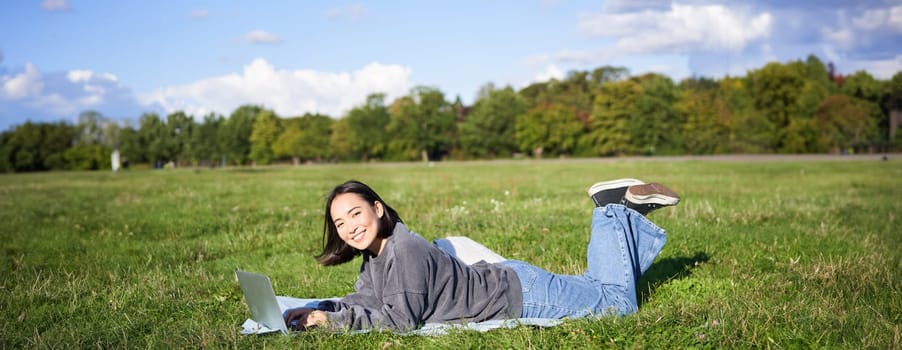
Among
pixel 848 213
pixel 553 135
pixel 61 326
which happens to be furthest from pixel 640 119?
pixel 61 326

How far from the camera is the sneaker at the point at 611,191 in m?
5.10

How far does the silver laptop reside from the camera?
4352 millimetres

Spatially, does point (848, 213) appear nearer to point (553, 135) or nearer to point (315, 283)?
point (315, 283)

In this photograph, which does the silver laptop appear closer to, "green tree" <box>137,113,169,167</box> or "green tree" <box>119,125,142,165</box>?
"green tree" <box>137,113,169,167</box>

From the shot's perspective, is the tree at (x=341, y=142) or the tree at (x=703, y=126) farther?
the tree at (x=341, y=142)

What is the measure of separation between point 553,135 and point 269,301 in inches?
2746

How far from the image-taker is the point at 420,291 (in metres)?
4.49

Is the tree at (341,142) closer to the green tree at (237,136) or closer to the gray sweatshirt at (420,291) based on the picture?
the green tree at (237,136)

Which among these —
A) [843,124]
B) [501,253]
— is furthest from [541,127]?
[501,253]

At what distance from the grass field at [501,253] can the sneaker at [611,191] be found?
85cm

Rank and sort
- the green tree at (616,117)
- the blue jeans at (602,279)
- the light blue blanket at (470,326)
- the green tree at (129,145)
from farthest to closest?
the green tree at (129,145)
the green tree at (616,117)
the blue jeans at (602,279)
the light blue blanket at (470,326)

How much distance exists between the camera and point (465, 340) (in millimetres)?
4434

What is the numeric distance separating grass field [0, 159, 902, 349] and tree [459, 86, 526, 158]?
61864 millimetres

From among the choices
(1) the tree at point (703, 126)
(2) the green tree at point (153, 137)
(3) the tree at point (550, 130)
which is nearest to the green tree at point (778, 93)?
(1) the tree at point (703, 126)
